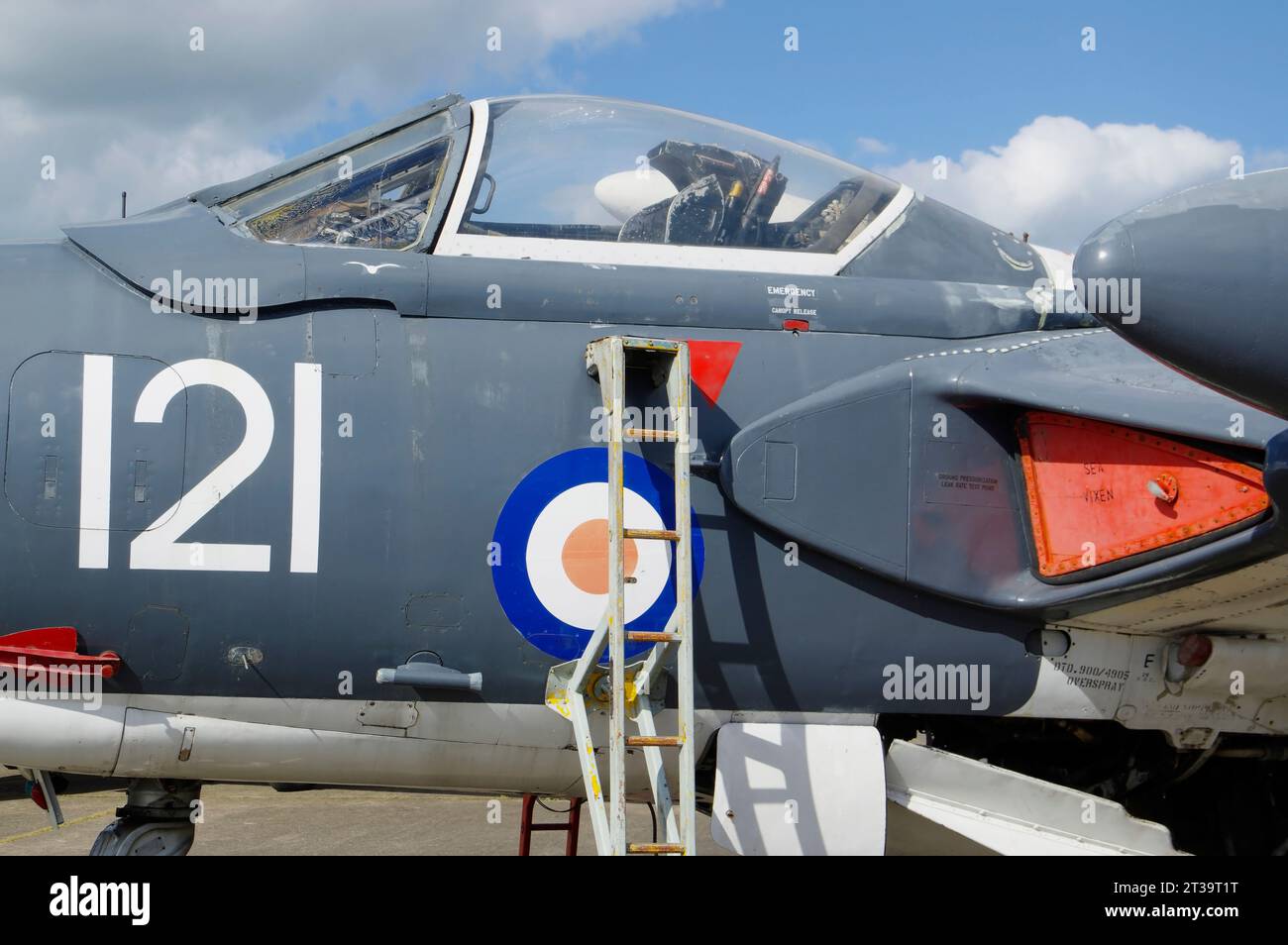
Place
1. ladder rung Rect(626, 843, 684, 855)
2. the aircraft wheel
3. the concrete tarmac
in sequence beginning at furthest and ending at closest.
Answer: the concrete tarmac → the aircraft wheel → ladder rung Rect(626, 843, 684, 855)

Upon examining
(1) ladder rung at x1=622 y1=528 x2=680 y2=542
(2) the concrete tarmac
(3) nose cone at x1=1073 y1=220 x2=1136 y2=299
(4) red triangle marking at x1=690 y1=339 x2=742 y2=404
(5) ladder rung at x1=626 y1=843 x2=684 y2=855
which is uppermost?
(3) nose cone at x1=1073 y1=220 x2=1136 y2=299

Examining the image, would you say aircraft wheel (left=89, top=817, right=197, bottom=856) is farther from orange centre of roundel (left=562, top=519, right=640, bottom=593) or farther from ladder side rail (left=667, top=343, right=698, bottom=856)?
ladder side rail (left=667, top=343, right=698, bottom=856)

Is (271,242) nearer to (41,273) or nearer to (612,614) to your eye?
(41,273)

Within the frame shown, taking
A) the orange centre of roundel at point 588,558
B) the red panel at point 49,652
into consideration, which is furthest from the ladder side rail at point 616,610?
the red panel at point 49,652

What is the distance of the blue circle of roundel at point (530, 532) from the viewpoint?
499cm

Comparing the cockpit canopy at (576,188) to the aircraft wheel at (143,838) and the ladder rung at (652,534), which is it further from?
the aircraft wheel at (143,838)

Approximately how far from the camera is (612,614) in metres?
4.78

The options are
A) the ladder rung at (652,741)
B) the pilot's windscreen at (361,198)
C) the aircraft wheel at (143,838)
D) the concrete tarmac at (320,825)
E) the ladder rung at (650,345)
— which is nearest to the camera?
the ladder rung at (652,741)

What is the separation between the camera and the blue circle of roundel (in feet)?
16.4

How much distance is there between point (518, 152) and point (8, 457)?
2.45m

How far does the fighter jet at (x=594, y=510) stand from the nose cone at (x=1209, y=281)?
1.25 metres

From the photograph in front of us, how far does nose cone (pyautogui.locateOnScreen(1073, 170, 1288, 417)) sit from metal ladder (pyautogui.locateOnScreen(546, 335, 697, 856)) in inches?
73.7

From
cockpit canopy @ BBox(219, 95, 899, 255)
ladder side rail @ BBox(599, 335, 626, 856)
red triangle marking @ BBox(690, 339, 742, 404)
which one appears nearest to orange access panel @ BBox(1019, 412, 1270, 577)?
red triangle marking @ BBox(690, 339, 742, 404)

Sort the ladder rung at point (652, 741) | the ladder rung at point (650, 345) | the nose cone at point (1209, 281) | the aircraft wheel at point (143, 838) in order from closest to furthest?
the nose cone at point (1209, 281) → the ladder rung at point (652, 741) → the ladder rung at point (650, 345) → the aircraft wheel at point (143, 838)
